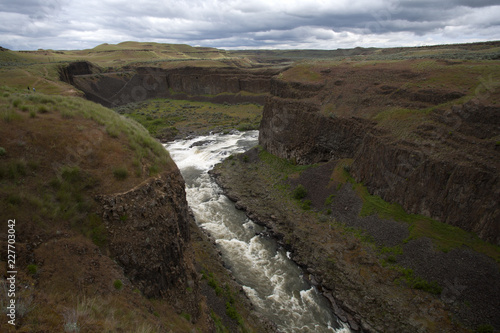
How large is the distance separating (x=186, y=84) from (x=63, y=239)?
87.4 meters

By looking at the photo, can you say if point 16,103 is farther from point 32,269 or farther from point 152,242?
point 152,242

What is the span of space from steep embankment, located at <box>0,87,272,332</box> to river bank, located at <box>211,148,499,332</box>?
8350 mm

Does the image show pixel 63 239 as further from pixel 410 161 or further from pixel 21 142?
pixel 410 161

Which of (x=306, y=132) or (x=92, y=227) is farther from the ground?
(x=92, y=227)

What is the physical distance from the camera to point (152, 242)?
1262 cm

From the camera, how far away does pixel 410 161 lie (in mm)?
23625

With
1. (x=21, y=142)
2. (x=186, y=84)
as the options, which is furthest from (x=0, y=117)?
(x=186, y=84)

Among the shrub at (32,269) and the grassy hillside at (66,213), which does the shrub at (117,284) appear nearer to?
the grassy hillside at (66,213)

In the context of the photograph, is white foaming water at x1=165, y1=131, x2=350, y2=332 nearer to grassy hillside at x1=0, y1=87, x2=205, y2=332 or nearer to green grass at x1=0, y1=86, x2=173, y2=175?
grassy hillside at x1=0, y1=87, x2=205, y2=332

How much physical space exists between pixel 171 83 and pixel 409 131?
278 feet

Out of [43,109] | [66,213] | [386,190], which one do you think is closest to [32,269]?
[66,213]

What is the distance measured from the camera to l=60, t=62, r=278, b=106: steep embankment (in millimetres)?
79375

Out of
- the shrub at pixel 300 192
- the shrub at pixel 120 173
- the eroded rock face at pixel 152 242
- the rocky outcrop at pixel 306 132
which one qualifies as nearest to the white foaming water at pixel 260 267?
the shrub at pixel 300 192

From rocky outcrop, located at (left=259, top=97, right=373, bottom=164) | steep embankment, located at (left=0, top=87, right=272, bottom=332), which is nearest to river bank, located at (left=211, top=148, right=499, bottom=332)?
rocky outcrop, located at (left=259, top=97, right=373, bottom=164)
